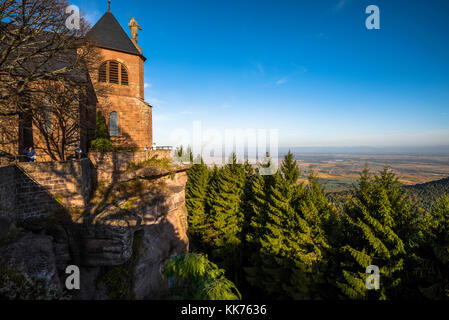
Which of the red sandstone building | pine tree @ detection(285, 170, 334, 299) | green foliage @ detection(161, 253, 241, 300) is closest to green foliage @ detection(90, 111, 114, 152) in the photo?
the red sandstone building

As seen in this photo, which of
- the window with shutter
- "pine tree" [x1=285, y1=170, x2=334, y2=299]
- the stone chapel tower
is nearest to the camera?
"pine tree" [x1=285, y1=170, x2=334, y2=299]

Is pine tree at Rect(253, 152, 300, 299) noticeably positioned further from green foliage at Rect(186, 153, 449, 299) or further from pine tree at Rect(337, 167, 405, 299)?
pine tree at Rect(337, 167, 405, 299)

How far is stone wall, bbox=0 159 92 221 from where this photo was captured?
8.51 metres

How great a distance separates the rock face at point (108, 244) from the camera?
23.9ft

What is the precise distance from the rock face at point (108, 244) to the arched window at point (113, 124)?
8997mm

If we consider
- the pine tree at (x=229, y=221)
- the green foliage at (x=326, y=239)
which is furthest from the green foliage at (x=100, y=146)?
the green foliage at (x=326, y=239)

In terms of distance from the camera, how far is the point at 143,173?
51.6 ft

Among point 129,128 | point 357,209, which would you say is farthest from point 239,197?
point 129,128

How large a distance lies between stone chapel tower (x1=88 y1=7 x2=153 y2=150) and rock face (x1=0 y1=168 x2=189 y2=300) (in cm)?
843

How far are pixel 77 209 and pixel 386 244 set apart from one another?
53.0ft

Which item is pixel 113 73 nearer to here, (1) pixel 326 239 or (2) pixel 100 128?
(2) pixel 100 128

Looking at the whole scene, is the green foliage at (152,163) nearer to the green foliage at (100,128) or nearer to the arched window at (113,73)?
the green foliage at (100,128)
